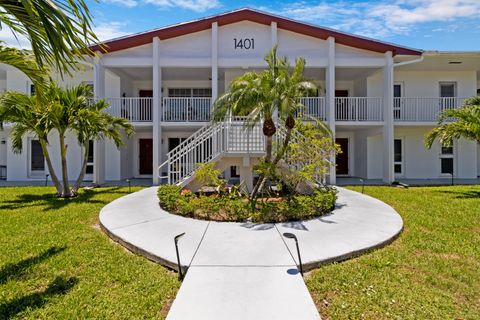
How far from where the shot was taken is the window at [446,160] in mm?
16891

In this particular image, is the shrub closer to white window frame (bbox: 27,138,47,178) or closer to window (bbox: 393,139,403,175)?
white window frame (bbox: 27,138,47,178)

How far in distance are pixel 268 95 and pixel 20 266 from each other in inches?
246

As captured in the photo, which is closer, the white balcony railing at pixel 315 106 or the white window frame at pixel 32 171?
the white balcony railing at pixel 315 106

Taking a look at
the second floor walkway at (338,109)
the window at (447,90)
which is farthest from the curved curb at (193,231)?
the window at (447,90)

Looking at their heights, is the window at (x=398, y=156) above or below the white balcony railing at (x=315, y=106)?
below

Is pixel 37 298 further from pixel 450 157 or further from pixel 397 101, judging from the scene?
pixel 450 157

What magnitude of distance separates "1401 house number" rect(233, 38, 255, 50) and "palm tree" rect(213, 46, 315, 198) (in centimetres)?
661

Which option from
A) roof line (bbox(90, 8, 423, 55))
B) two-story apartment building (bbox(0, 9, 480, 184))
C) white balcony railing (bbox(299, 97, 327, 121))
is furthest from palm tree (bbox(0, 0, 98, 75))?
white balcony railing (bbox(299, 97, 327, 121))

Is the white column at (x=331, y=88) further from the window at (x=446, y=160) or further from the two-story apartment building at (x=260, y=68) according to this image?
the window at (x=446, y=160)

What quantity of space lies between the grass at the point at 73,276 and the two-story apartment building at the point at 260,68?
5652mm

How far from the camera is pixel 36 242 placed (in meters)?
5.88

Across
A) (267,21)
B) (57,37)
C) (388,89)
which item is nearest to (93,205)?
(57,37)

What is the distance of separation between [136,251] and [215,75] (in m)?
10.2

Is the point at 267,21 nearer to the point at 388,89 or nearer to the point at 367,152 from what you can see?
the point at 388,89
